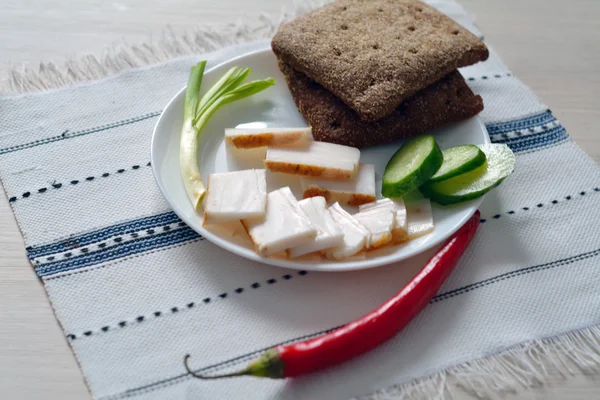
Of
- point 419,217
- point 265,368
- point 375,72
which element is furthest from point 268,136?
point 265,368

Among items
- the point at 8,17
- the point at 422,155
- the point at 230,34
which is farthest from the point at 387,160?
the point at 8,17

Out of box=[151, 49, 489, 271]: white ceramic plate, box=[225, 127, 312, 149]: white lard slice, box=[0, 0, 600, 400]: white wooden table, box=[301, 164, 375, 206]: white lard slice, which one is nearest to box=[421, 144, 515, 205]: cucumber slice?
box=[151, 49, 489, 271]: white ceramic plate

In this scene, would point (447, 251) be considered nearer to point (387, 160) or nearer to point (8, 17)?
point (387, 160)

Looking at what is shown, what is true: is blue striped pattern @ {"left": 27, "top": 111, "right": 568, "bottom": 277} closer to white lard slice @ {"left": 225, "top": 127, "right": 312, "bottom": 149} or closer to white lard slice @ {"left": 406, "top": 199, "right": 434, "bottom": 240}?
white lard slice @ {"left": 225, "top": 127, "right": 312, "bottom": 149}

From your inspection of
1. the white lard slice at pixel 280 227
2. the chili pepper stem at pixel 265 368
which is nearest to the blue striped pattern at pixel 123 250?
the white lard slice at pixel 280 227

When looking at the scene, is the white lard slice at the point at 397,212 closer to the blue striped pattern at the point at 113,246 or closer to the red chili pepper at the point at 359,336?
the red chili pepper at the point at 359,336
